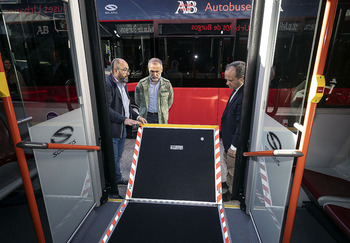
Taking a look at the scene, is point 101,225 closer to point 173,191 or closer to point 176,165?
point 173,191

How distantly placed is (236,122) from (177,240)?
1.53 m

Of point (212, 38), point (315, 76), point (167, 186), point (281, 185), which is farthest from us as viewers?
point (212, 38)

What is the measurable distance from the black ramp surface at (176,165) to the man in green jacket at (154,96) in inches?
44.0

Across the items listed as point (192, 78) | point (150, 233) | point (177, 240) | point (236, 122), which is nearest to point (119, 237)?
point (150, 233)

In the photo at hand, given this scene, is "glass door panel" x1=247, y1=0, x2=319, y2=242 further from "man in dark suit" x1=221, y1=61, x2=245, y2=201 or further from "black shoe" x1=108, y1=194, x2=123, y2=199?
"black shoe" x1=108, y1=194, x2=123, y2=199

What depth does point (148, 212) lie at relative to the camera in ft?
6.69

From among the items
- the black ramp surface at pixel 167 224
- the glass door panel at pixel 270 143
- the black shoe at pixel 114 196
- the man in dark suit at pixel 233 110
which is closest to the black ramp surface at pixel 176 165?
the black ramp surface at pixel 167 224

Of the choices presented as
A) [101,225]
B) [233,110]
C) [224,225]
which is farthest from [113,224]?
[233,110]

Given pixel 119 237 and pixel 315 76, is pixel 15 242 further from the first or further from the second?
pixel 315 76

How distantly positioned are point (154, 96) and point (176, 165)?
160cm

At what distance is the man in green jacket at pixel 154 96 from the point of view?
3.54 m

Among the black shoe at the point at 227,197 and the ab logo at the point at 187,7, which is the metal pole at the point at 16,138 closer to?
the black shoe at the point at 227,197

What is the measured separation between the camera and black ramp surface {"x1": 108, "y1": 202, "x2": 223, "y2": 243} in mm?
1744

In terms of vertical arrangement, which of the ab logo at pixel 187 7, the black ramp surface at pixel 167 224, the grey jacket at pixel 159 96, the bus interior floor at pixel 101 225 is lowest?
the bus interior floor at pixel 101 225
